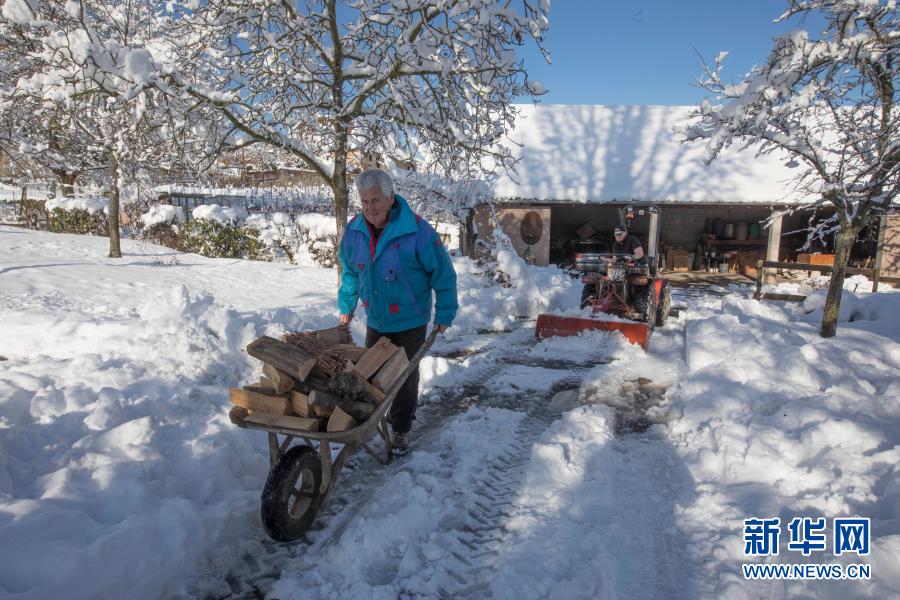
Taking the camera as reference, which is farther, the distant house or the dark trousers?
the distant house

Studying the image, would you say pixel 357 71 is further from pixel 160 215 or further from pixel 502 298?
pixel 160 215

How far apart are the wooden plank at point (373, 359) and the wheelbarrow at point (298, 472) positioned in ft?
0.58

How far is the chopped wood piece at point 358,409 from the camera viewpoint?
9.25ft

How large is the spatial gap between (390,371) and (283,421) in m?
0.66

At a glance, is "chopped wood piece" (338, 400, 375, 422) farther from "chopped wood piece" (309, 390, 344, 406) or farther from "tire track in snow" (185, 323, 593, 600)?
"tire track in snow" (185, 323, 593, 600)

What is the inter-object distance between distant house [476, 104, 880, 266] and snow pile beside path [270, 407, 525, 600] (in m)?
11.6

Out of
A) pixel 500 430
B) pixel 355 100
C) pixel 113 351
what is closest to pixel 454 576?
pixel 500 430

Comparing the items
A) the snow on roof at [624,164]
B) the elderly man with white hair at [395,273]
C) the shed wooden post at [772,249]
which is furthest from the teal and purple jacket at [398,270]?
the shed wooden post at [772,249]

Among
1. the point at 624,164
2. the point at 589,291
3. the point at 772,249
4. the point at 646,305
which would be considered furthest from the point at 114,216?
the point at 772,249

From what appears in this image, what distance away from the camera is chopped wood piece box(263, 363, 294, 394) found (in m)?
2.69

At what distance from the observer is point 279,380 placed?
106 inches

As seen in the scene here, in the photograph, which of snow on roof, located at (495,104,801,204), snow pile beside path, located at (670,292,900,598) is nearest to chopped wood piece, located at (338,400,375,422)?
snow pile beside path, located at (670,292,900,598)

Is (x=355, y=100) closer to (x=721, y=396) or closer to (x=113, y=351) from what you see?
(x=113, y=351)

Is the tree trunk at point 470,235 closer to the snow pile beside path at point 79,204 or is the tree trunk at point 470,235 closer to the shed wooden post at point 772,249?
the shed wooden post at point 772,249
